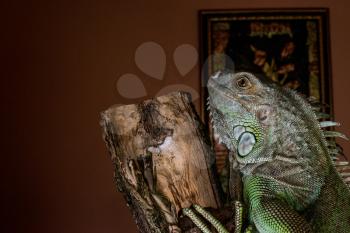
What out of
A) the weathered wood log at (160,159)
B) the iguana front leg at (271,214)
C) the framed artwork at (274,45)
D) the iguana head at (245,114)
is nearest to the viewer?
the iguana front leg at (271,214)

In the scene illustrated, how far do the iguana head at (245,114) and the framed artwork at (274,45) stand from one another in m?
1.84

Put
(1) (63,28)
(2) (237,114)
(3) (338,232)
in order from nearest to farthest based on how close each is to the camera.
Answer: (3) (338,232) → (2) (237,114) → (1) (63,28)

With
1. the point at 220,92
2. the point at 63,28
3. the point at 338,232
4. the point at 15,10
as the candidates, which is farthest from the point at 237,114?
the point at 15,10

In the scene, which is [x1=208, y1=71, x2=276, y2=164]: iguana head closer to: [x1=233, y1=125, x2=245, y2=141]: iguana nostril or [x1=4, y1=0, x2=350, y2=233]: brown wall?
[x1=233, y1=125, x2=245, y2=141]: iguana nostril

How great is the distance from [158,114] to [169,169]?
20 centimetres

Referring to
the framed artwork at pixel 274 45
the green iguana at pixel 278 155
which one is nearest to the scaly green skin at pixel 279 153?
the green iguana at pixel 278 155

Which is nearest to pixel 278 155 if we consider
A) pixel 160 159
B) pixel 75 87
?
pixel 160 159

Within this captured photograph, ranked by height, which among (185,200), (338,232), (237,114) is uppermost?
(237,114)

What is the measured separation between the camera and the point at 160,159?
163cm

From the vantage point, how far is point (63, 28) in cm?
386

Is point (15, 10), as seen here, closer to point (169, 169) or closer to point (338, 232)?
point (169, 169)

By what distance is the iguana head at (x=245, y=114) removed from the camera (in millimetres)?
1691

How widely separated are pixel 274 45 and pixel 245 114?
2096 mm

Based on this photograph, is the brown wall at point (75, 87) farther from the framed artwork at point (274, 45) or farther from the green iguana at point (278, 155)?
the green iguana at point (278, 155)
